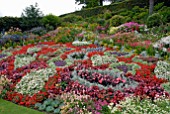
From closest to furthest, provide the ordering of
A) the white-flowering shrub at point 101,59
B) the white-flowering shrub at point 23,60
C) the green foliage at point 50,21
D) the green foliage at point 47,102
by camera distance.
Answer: the green foliage at point 47,102, the white-flowering shrub at point 101,59, the white-flowering shrub at point 23,60, the green foliage at point 50,21

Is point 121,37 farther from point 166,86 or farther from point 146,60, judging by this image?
point 166,86

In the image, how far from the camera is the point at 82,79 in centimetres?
768

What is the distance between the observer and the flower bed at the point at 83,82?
6637 millimetres

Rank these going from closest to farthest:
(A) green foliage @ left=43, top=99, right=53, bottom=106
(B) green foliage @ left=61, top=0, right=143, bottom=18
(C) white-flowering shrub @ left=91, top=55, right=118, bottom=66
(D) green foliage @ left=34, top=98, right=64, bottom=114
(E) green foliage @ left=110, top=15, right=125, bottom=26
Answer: (D) green foliage @ left=34, top=98, right=64, bottom=114 → (A) green foliage @ left=43, top=99, right=53, bottom=106 → (C) white-flowering shrub @ left=91, top=55, right=118, bottom=66 → (E) green foliage @ left=110, top=15, right=125, bottom=26 → (B) green foliage @ left=61, top=0, right=143, bottom=18

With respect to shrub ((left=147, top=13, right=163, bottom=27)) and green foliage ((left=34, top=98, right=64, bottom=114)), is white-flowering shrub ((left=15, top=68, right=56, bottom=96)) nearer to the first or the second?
green foliage ((left=34, top=98, right=64, bottom=114))

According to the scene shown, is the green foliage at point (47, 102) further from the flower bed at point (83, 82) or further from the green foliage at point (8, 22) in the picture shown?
the green foliage at point (8, 22)

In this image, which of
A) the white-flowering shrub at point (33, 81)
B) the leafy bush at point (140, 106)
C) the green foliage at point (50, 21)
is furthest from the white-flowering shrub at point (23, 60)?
the green foliage at point (50, 21)

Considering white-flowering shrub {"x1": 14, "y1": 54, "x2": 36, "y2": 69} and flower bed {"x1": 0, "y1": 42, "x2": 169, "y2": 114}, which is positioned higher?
white-flowering shrub {"x1": 14, "y1": 54, "x2": 36, "y2": 69}

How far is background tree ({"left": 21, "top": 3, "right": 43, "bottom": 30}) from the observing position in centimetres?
2317

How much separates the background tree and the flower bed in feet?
43.3

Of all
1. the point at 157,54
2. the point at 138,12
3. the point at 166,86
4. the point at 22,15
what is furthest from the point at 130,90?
the point at 138,12

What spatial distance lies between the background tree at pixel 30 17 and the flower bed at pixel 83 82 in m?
13.2

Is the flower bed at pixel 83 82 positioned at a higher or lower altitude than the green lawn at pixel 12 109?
higher

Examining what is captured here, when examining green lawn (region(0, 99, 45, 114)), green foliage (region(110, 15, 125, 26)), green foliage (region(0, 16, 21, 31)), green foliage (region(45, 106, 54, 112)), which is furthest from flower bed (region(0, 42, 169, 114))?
green foliage (region(0, 16, 21, 31))
